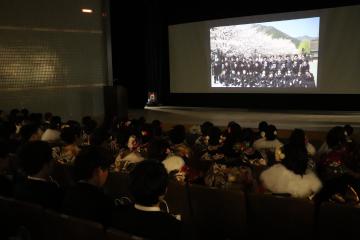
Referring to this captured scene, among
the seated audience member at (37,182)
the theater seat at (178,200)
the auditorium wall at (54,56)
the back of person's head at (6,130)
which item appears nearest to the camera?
the seated audience member at (37,182)

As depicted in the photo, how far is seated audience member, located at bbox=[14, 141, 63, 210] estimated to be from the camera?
7.38 feet

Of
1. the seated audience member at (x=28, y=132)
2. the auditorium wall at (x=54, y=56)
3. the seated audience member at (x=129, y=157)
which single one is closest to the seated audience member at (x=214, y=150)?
the seated audience member at (x=129, y=157)

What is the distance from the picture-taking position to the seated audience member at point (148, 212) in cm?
167

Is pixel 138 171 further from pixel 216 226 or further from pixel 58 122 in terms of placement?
pixel 58 122

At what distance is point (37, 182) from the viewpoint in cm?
230

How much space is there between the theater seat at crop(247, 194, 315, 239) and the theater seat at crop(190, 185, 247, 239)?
2.4 inches

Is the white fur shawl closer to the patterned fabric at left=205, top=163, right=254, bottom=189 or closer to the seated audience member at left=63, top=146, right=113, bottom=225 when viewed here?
the patterned fabric at left=205, top=163, right=254, bottom=189

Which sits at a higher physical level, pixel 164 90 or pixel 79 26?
pixel 79 26

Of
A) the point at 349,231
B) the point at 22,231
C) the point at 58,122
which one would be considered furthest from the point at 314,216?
the point at 58,122

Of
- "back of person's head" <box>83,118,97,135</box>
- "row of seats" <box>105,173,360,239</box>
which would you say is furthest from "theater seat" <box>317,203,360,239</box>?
"back of person's head" <box>83,118,97,135</box>

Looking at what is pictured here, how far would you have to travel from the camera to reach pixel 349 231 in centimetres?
202

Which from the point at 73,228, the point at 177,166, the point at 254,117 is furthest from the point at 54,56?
the point at 73,228

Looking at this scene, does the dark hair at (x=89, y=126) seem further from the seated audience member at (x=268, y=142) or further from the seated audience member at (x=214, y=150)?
the seated audience member at (x=268, y=142)

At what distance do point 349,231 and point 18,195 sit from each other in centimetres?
188
